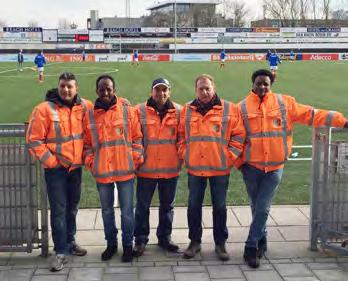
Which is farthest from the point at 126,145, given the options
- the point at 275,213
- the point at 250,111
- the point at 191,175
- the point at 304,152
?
the point at 304,152

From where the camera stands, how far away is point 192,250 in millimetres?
5465

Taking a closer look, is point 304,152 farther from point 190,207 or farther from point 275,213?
point 190,207

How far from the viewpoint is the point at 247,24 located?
108438 millimetres

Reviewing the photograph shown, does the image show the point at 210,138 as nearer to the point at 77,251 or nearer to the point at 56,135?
the point at 56,135

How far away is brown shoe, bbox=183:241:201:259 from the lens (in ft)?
17.8

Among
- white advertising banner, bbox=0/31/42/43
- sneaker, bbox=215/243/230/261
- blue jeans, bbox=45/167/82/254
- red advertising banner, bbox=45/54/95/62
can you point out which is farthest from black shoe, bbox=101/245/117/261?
white advertising banner, bbox=0/31/42/43

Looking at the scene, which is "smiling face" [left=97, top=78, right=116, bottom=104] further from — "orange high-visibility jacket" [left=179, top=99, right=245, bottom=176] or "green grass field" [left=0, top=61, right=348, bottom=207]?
"green grass field" [left=0, top=61, right=348, bottom=207]

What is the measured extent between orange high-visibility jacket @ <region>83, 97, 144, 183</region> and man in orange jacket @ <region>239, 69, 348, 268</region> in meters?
1.14

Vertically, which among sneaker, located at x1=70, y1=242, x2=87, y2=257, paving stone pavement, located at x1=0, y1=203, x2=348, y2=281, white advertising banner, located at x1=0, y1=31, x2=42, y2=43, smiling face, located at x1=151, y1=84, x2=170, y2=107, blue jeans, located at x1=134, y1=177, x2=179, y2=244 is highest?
white advertising banner, located at x1=0, y1=31, x2=42, y2=43

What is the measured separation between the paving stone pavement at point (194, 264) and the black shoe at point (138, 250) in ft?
0.21

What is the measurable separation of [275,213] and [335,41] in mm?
72433

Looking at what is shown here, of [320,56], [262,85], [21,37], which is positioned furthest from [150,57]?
[262,85]

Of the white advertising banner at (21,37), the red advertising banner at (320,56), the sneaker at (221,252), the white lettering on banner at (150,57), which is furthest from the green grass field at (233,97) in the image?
the white advertising banner at (21,37)

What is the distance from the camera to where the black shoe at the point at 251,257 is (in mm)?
5191
